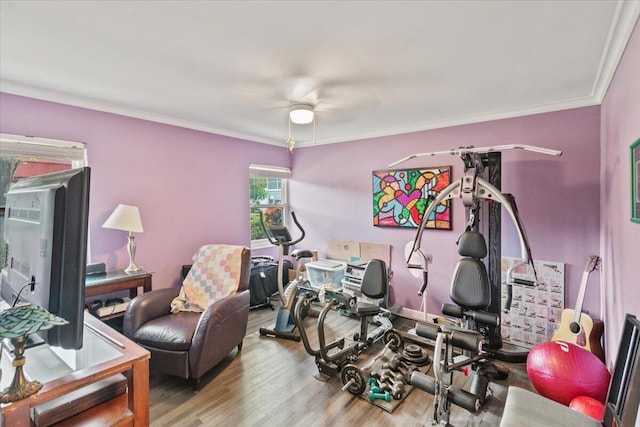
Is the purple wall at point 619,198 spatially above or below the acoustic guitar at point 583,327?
above

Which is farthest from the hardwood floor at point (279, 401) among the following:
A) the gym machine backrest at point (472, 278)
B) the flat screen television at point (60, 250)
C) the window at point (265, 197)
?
the window at point (265, 197)

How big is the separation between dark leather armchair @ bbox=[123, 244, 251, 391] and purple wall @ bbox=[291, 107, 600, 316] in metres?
2.07

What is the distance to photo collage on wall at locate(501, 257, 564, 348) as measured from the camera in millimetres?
2824

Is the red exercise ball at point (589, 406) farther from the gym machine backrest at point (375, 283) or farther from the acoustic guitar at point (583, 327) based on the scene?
the gym machine backrest at point (375, 283)

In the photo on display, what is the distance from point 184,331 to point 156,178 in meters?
1.75

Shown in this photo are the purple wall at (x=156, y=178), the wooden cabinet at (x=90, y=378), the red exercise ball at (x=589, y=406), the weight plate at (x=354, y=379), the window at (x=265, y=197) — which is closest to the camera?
the wooden cabinet at (x=90, y=378)

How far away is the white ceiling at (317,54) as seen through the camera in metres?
1.50

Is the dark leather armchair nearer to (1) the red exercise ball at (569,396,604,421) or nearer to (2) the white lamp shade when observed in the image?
(2) the white lamp shade

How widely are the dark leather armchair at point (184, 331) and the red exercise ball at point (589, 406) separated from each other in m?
2.40

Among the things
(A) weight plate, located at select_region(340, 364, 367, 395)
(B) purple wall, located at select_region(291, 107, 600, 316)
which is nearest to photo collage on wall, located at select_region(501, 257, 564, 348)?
(B) purple wall, located at select_region(291, 107, 600, 316)

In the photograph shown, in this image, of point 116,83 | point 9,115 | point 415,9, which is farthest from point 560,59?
point 9,115

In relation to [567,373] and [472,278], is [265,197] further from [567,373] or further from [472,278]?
[567,373]

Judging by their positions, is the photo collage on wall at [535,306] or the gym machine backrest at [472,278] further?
the photo collage on wall at [535,306]

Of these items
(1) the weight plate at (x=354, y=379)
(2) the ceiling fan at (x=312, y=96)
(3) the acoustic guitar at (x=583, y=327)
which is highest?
(2) the ceiling fan at (x=312, y=96)
